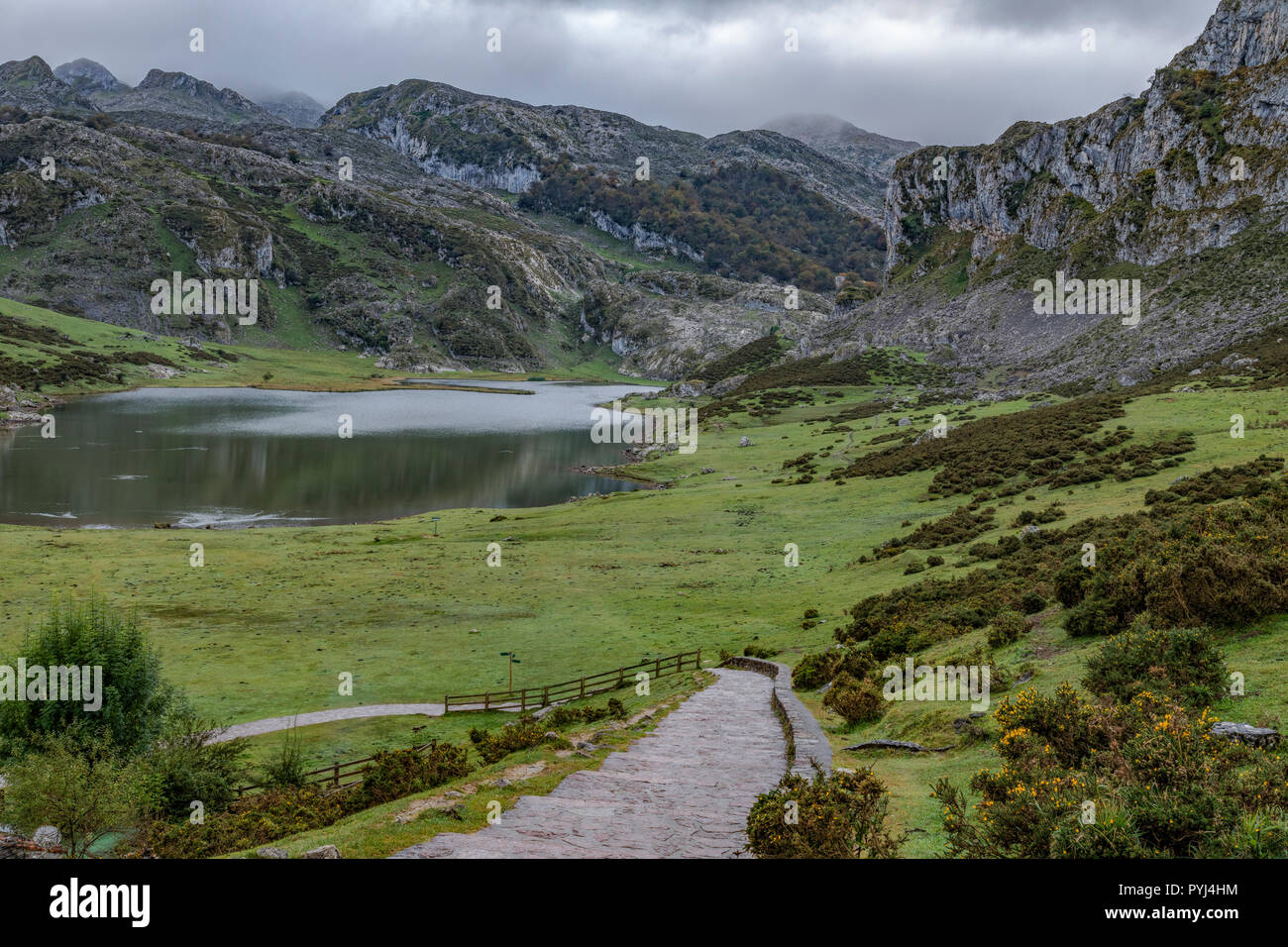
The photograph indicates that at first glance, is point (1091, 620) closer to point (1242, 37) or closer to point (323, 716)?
point (323, 716)

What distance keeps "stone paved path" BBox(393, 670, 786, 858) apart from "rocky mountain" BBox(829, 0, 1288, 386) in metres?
107

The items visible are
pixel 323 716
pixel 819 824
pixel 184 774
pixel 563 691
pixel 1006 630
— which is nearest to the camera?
pixel 819 824

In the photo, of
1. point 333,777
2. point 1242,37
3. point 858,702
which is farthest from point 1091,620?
Result: point 1242,37

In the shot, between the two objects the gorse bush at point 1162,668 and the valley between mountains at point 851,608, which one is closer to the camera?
the valley between mountains at point 851,608

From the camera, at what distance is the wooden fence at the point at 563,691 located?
88.7 feet

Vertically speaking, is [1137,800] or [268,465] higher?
[268,465]

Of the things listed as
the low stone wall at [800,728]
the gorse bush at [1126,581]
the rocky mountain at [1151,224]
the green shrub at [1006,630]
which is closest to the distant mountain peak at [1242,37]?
the rocky mountain at [1151,224]

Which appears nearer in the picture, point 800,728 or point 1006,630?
point 800,728

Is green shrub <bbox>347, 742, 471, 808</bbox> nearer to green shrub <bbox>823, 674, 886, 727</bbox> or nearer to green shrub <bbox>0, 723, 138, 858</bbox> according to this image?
green shrub <bbox>0, 723, 138, 858</bbox>

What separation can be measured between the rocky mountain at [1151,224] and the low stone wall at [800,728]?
9847 cm

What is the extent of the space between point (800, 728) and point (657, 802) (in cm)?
635

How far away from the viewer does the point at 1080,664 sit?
1827cm

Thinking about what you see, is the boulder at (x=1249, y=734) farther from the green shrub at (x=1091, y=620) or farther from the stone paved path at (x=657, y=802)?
the green shrub at (x=1091, y=620)

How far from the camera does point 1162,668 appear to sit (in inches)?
575
